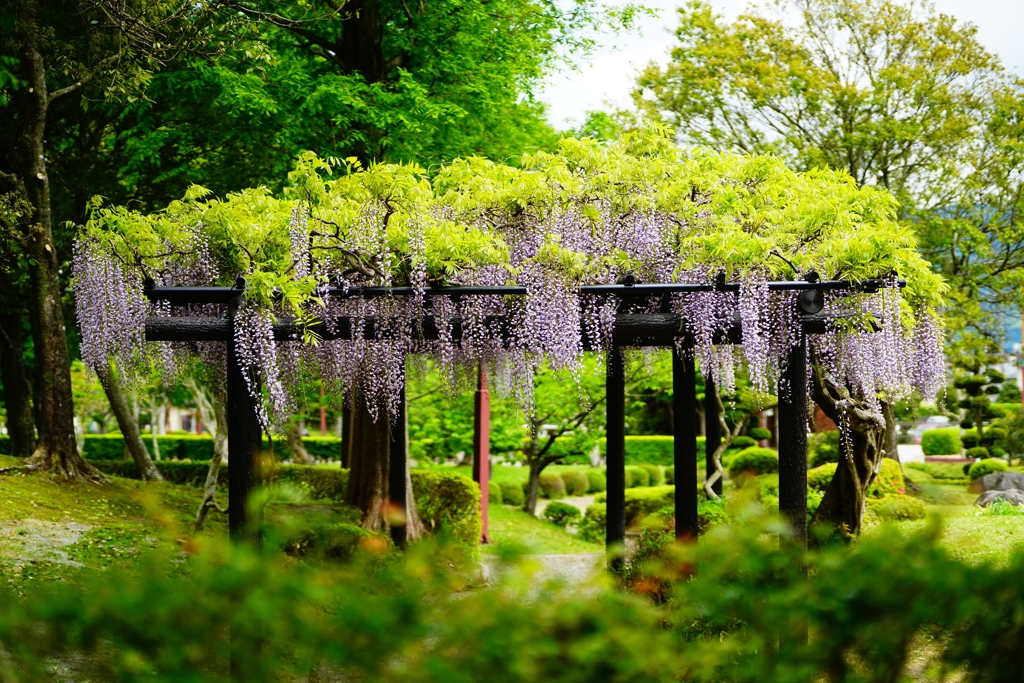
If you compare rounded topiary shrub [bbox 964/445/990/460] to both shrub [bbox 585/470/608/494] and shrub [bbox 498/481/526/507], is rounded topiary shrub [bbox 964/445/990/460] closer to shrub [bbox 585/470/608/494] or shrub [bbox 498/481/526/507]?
shrub [bbox 585/470/608/494]

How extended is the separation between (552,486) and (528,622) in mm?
18655

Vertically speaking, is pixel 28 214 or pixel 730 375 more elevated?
pixel 28 214

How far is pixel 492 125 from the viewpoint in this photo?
13.9 meters

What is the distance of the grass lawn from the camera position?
47.9 feet

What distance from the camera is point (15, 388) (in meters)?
15.1

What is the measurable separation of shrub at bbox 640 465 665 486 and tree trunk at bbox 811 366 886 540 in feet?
36.9

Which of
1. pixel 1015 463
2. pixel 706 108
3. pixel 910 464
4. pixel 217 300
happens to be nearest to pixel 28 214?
Result: pixel 217 300

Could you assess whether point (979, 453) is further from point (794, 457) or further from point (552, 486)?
point (794, 457)

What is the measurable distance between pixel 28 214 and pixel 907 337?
9.02 meters

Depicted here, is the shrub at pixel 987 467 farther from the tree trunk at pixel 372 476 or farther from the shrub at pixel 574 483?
the tree trunk at pixel 372 476

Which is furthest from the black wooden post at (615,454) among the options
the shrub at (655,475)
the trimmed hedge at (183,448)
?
the trimmed hedge at (183,448)

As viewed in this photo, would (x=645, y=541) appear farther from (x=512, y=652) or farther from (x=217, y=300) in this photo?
(x=512, y=652)

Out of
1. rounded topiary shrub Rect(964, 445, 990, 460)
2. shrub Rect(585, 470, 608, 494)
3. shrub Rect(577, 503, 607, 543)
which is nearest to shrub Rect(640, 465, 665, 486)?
shrub Rect(585, 470, 608, 494)

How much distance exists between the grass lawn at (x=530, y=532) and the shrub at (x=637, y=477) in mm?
3979
